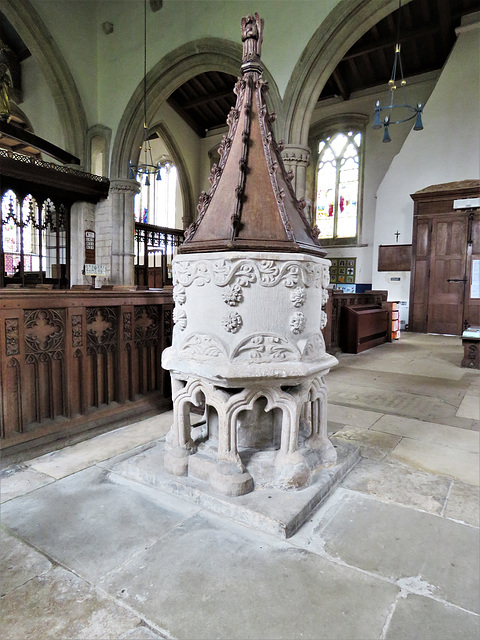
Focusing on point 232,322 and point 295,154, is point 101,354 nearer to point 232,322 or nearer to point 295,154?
point 232,322

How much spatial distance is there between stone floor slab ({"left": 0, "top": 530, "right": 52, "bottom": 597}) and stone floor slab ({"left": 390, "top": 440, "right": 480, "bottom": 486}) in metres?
1.81

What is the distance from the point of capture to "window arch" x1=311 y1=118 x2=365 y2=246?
469 inches

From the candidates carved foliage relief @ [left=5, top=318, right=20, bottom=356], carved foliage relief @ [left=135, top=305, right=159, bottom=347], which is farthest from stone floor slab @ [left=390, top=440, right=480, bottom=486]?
carved foliage relief @ [left=5, top=318, right=20, bottom=356]

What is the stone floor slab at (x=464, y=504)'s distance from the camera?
1.68m

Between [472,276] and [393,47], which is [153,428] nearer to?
[472,276]

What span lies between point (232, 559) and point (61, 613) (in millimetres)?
548

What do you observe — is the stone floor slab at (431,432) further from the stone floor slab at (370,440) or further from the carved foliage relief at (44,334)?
the carved foliage relief at (44,334)

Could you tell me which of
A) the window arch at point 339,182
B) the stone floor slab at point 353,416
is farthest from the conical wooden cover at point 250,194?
the window arch at point 339,182

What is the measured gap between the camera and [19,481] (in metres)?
1.95

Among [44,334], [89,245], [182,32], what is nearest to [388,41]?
[182,32]

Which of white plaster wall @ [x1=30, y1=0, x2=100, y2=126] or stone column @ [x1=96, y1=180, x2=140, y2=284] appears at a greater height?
white plaster wall @ [x1=30, y1=0, x2=100, y2=126]

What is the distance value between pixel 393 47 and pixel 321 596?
39.9 feet

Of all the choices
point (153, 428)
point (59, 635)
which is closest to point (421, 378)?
point (153, 428)

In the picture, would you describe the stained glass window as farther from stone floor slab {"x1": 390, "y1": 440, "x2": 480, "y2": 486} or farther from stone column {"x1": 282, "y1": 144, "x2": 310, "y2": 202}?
stone floor slab {"x1": 390, "y1": 440, "x2": 480, "y2": 486}
